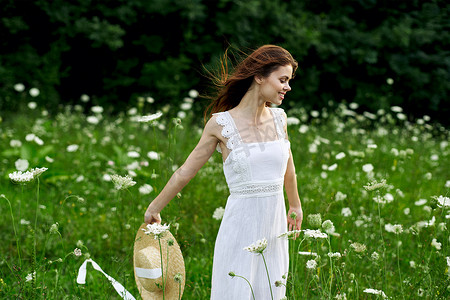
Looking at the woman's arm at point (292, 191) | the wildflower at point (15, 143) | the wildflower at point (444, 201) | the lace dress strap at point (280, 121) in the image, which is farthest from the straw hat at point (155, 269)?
the wildflower at point (15, 143)

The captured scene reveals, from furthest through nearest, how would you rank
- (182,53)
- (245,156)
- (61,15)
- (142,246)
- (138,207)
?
1. (182,53)
2. (61,15)
3. (138,207)
4. (142,246)
5. (245,156)

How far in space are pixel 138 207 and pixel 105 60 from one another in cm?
635

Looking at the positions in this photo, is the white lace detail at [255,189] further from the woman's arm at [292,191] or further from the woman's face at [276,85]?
the woman's face at [276,85]

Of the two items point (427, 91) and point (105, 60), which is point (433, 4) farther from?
point (105, 60)

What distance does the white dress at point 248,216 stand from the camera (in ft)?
7.11

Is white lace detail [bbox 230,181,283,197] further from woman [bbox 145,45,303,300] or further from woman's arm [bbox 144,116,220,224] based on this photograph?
woman's arm [bbox 144,116,220,224]

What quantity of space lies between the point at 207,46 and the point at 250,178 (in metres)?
7.15

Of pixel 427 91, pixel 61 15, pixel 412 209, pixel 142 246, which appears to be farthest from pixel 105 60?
pixel 142 246

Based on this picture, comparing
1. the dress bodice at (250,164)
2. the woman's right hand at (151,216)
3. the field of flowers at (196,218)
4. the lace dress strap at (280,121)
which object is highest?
the lace dress strap at (280,121)

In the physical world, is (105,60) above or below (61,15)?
below

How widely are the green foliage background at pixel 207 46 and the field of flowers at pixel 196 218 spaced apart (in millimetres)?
2848

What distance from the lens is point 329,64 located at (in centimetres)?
962

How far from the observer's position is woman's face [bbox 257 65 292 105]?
7.23 ft

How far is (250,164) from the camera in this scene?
2156 millimetres
